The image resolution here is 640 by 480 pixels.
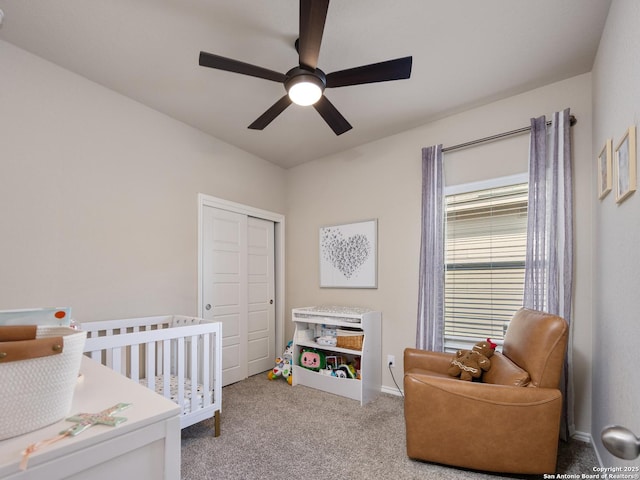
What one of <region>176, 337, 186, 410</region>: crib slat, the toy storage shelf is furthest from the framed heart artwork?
<region>176, 337, 186, 410</region>: crib slat

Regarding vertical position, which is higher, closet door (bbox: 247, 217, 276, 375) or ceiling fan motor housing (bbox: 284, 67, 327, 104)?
ceiling fan motor housing (bbox: 284, 67, 327, 104)

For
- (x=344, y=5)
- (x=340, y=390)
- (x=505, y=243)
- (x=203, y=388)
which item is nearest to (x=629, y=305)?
(x=505, y=243)

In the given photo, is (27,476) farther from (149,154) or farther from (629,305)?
(149,154)

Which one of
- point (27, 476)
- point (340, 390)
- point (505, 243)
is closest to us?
point (27, 476)

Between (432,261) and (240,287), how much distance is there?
80.7 inches

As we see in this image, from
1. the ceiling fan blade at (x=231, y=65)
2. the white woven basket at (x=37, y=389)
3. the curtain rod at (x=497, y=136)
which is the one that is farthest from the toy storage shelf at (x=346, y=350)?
the white woven basket at (x=37, y=389)

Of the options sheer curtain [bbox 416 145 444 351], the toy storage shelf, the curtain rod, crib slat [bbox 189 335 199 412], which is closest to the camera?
crib slat [bbox 189 335 199 412]

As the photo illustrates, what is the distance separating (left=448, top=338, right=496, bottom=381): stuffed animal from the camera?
83.2 inches

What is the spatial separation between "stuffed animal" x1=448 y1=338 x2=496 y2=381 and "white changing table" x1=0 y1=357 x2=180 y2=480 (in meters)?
1.89

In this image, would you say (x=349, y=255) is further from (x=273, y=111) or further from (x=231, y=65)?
(x=231, y=65)

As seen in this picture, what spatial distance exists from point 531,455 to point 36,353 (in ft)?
7.23

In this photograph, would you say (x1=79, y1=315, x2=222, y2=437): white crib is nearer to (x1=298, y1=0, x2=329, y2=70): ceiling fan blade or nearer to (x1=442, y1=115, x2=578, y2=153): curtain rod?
(x1=298, y1=0, x2=329, y2=70): ceiling fan blade

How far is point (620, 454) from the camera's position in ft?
2.11

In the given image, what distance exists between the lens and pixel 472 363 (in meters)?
2.15
